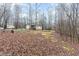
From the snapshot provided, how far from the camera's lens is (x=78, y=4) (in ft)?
6.89

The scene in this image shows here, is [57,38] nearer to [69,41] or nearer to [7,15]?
[69,41]

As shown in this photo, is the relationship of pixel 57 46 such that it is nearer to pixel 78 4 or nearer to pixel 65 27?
pixel 65 27

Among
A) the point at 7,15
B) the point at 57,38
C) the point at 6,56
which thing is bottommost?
the point at 6,56

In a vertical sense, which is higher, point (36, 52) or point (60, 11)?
point (60, 11)

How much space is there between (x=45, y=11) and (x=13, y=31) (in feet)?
1.16

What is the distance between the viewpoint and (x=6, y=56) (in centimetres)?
209

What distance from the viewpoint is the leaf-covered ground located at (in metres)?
2.10

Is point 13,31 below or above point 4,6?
below

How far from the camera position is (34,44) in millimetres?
2105

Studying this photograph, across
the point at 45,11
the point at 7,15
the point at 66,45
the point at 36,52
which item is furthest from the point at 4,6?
the point at 66,45

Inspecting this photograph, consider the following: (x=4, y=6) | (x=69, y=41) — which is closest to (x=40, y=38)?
(x=69, y=41)

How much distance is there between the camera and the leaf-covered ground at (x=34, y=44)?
2.10 metres

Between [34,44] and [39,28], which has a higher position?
[39,28]

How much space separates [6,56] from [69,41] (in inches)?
23.7
